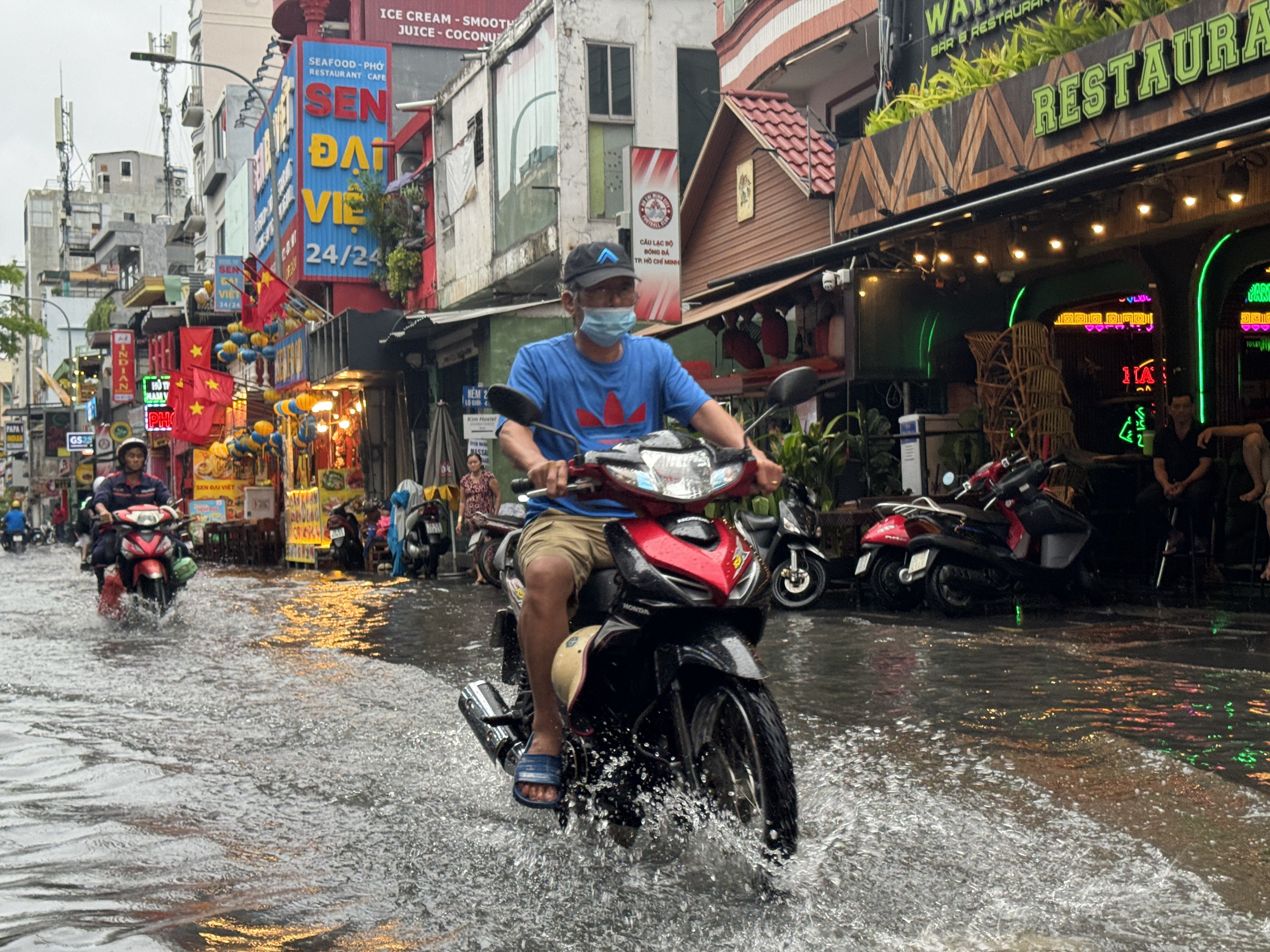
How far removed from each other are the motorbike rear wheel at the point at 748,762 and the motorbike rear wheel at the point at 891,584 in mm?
7960

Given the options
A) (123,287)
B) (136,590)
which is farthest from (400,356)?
(123,287)

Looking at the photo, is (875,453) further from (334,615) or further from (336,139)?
(336,139)

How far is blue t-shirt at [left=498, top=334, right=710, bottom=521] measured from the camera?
475 centimetres

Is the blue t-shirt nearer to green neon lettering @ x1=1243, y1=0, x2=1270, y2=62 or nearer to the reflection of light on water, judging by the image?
the reflection of light on water

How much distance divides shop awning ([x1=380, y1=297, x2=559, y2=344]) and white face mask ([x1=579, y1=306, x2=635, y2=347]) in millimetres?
17281

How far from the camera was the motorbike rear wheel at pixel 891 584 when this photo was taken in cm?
1183

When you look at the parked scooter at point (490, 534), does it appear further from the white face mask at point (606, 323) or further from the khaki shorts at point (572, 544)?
the white face mask at point (606, 323)

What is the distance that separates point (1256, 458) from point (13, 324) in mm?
43446

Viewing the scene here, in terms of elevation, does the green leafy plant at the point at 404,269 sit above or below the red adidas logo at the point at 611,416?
above

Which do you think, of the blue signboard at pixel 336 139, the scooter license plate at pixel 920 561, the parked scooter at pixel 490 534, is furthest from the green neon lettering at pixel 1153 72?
the blue signboard at pixel 336 139

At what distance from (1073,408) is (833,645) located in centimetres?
750

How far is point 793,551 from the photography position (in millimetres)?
12453

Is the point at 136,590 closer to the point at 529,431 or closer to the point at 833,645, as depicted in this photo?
the point at 833,645

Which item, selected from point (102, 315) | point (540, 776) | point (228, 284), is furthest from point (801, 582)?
point (102, 315)
